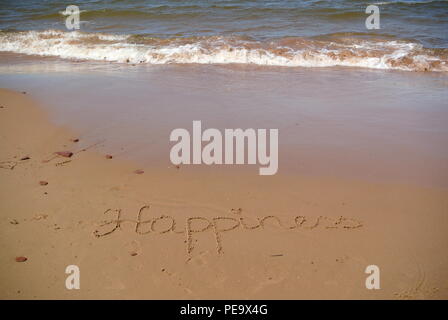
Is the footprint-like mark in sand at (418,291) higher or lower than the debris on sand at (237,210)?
lower

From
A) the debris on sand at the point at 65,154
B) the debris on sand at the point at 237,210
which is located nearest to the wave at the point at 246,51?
the debris on sand at the point at 65,154

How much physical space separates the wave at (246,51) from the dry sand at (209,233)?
18.5 ft

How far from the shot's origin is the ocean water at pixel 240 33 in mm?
8781

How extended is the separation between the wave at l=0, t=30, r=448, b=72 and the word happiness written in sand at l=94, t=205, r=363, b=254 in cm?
607

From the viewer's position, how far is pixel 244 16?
1319 cm

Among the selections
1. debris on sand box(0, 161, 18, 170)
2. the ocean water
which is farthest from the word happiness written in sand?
the ocean water

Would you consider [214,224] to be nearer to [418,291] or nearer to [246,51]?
[418,291]

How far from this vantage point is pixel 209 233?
291 cm

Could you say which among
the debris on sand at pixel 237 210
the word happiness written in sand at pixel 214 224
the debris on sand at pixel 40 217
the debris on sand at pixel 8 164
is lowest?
the word happiness written in sand at pixel 214 224

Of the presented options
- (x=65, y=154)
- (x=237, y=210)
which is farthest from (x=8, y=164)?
(x=237, y=210)

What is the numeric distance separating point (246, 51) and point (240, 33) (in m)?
2.21

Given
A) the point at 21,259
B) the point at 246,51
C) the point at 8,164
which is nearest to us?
the point at 21,259
